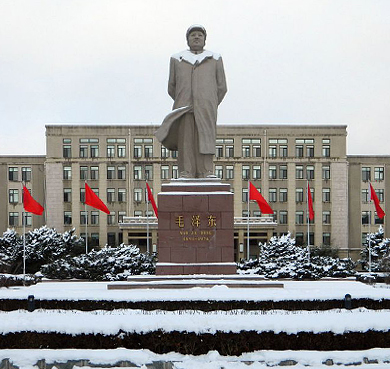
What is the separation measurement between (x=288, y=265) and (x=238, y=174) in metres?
22.1

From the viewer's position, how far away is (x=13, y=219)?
44.4 meters

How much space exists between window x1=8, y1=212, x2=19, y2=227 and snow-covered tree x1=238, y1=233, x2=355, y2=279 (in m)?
22.2

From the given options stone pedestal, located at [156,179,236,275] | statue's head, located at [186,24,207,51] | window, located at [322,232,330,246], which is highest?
statue's head, located at [186,24,207,51]

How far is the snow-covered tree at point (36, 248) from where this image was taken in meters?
32.8

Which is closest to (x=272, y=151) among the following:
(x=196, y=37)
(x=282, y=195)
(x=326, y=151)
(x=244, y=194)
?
(x=282, y=195)

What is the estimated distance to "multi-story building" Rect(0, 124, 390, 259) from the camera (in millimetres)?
44156

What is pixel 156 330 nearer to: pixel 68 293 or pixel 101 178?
pixel 68 293

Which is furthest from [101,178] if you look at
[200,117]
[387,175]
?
[200,117]

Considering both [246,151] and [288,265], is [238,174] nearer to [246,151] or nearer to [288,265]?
[246,151]

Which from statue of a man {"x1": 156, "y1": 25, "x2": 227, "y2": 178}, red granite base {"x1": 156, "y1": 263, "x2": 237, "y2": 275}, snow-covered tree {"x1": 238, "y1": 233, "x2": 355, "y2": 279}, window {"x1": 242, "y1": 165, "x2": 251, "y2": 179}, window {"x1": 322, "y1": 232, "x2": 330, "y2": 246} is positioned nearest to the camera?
red granite base {"x1": 156, "y1": 263, "x2": 237, "y2": 275}

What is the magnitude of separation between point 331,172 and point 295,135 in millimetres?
3744

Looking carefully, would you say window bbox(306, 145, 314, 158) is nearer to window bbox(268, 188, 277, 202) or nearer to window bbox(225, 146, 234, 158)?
window bbox(268, 188, 277, 202)

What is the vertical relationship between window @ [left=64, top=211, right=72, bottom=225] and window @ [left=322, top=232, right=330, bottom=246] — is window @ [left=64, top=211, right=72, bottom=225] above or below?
above

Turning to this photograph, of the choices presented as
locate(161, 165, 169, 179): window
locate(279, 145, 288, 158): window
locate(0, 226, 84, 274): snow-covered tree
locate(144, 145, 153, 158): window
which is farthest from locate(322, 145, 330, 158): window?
locate(0, 226, 84, 274): snow-covered tree
